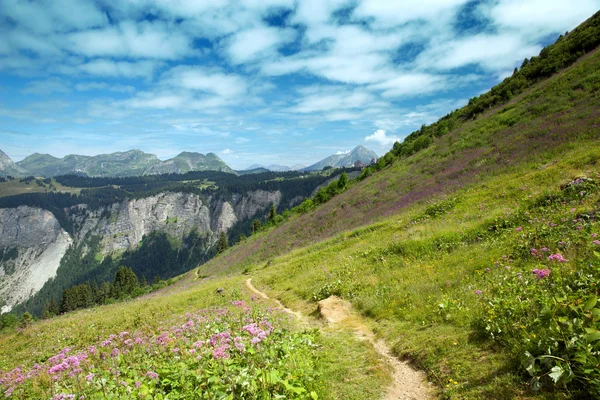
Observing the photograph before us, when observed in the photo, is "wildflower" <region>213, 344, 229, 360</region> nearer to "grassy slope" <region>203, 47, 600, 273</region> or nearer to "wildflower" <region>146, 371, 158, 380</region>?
"wildflower" <region>146, 371, 158, 380</region>

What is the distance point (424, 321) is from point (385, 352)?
5.15 feet

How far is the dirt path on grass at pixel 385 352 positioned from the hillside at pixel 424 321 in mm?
157

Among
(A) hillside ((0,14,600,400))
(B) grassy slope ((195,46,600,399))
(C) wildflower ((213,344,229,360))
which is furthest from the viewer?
(B) grassy slope ((195,46,600,399))

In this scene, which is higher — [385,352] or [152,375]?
[152,375]

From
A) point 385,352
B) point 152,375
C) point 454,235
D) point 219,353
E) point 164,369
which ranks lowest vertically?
point 385,352

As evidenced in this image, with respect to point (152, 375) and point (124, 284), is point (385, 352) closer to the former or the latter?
point (152, 375)

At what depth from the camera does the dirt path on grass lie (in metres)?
5.64

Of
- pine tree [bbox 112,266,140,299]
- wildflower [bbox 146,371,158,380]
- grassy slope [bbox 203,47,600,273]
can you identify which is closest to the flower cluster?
wildflower [bbox 146,371,158,380]

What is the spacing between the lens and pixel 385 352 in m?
7.56

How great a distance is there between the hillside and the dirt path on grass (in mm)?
157

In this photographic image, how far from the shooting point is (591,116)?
76.1 ft

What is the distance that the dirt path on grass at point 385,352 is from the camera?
564 cm

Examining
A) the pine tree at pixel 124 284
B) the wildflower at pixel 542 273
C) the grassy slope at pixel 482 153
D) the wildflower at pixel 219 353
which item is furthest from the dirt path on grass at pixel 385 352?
the pine tree at pixel 124 284

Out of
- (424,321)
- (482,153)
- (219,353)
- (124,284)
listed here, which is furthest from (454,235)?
(124,284)
